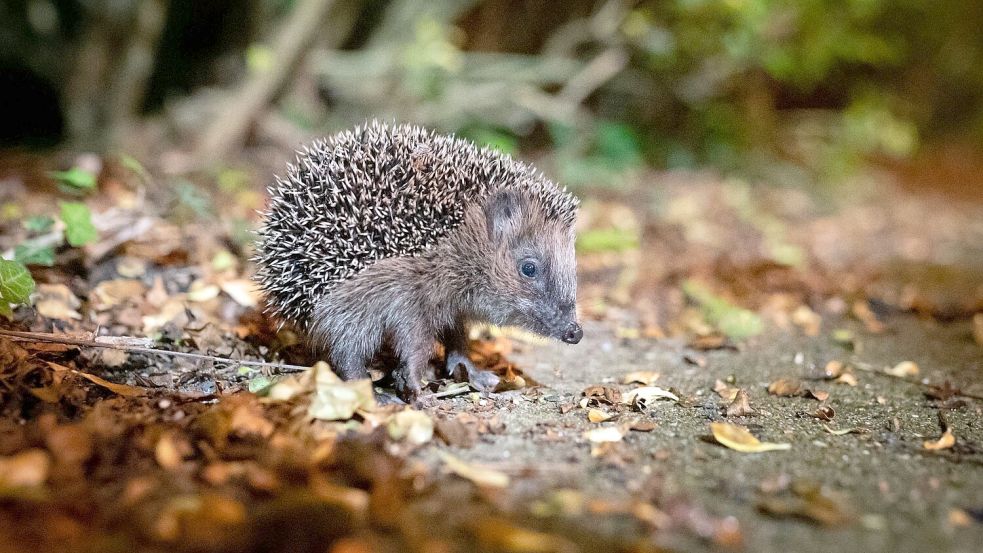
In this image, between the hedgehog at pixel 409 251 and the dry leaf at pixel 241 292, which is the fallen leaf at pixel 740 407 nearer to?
the hedgehog at pixel 409 251

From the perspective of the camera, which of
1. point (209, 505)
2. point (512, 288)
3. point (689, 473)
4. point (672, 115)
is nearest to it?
point (209, 505)

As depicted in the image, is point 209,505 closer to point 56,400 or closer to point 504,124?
point 56,400

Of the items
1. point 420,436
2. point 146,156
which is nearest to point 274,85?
point 146,156

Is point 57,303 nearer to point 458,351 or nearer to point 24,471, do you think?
point 24,471

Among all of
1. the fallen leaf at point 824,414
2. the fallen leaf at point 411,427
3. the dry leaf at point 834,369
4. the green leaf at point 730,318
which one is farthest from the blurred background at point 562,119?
the fallen leaf at point 411,427

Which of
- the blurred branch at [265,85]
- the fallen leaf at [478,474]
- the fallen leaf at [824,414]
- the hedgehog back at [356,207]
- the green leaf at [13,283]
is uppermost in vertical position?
the blurred branch at [265,85]

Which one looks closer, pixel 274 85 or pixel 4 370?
pixel 4 370

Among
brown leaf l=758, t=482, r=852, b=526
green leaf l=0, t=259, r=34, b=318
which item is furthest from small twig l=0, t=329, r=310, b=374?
brown leaf l=758, t=482, r=852, b=526
